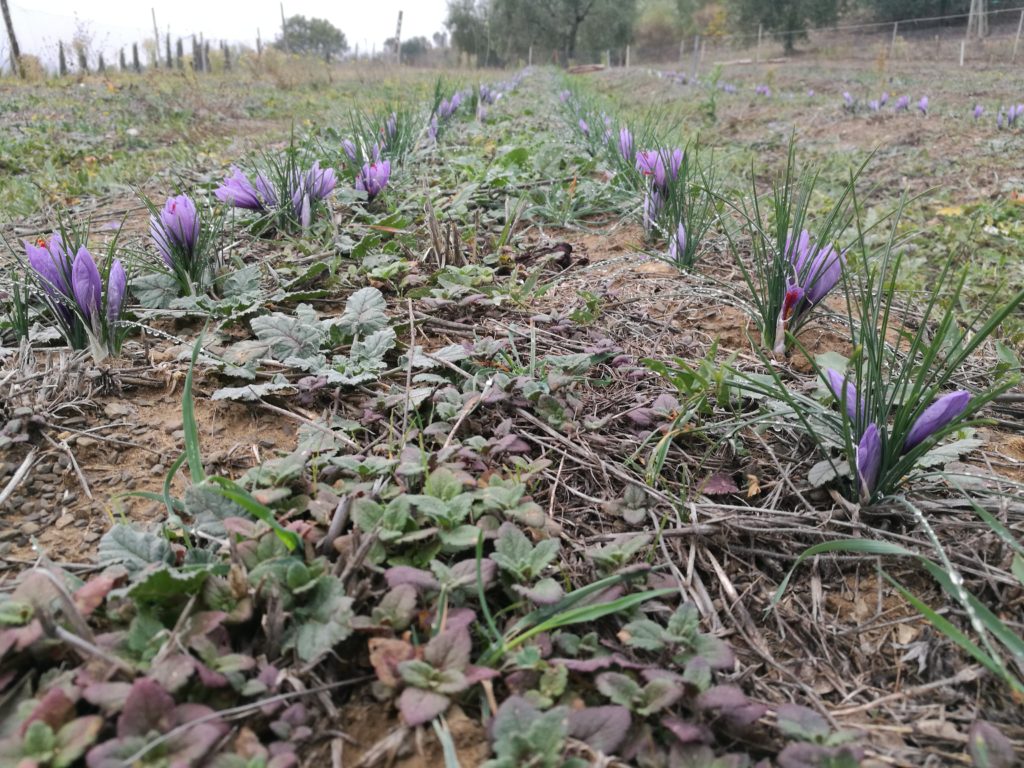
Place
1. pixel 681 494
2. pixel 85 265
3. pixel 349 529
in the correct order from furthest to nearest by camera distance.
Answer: pixel 85 265, pixel 681 494, pixel 349 529

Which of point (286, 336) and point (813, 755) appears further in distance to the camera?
point (286, 336)

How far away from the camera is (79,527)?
1.00 meters

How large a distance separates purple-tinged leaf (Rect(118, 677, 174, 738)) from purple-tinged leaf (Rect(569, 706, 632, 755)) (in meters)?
0.44

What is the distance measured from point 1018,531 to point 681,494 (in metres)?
0.51

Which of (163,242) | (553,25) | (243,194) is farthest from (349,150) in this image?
(553,25)

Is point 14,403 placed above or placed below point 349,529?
above

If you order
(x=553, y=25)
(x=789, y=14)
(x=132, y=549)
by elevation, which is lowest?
(x=132, y=549)

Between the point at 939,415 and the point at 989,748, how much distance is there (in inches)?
17.7

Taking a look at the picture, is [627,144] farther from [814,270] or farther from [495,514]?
[495,514]

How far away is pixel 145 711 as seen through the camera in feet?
2.22

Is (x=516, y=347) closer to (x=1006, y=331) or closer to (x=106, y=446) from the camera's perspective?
(x=106, y=446)

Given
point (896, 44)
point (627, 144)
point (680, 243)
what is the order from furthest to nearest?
point (896, 44) → point (627, 144) → point (680, 243)

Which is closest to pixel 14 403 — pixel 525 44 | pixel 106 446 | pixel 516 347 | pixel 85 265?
pixel 106 446

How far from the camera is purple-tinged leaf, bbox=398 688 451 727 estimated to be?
704mm
